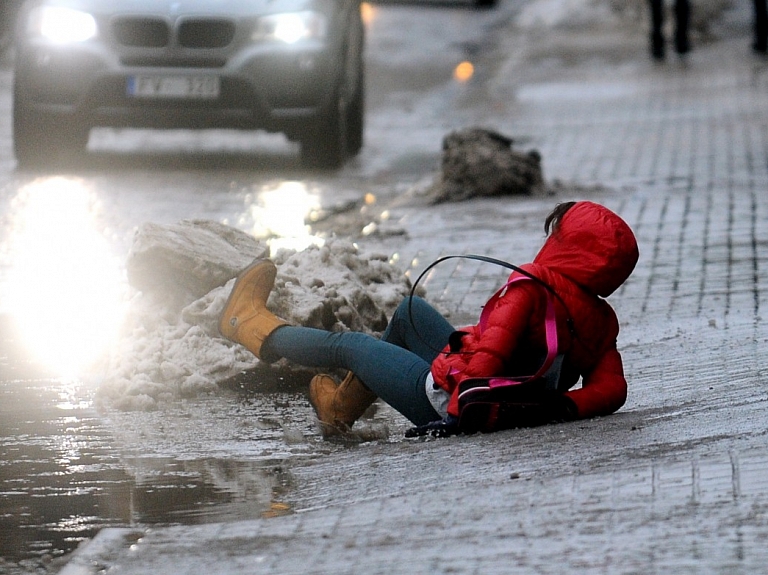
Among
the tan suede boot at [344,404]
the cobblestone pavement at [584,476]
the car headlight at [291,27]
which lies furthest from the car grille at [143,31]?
the tan suede boot at [344,404]

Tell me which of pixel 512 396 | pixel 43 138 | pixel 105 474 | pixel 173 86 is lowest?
pixel 105 474

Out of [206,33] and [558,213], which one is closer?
[558,213]

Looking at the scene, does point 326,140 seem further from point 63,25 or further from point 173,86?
point 63,25

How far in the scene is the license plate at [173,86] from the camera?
35.9ft

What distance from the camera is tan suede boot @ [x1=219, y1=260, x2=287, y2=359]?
5402mm

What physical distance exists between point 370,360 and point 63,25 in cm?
673

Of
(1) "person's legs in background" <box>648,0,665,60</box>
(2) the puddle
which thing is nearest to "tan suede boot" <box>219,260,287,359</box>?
(2) the puddle

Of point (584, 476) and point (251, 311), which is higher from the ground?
point (251, 311)

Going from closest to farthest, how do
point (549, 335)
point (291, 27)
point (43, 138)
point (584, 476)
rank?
point (584, 476) → point (549, 335) → point (291, 27) → point (43, 138)

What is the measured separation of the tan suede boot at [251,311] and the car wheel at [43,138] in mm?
5990

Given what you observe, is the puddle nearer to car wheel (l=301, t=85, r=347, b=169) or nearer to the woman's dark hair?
the woman's dark hair

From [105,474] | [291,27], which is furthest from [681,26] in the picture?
[105,474]

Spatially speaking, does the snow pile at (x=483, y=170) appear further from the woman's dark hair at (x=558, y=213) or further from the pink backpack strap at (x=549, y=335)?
the pink backpack strap at (x=549, y=335)

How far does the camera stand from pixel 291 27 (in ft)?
36.5
